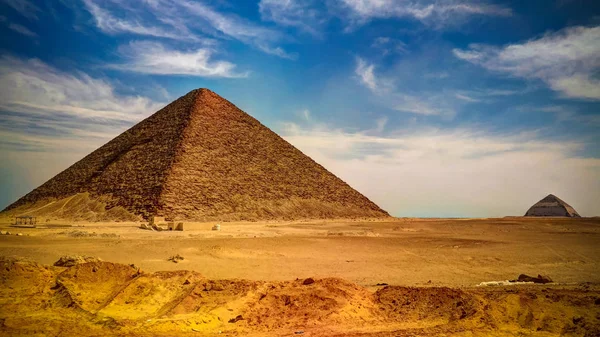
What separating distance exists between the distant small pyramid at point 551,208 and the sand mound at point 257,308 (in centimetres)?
8056

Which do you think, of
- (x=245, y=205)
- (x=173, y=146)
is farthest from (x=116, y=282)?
(x=173, y=146)

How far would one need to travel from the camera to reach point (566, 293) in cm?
661

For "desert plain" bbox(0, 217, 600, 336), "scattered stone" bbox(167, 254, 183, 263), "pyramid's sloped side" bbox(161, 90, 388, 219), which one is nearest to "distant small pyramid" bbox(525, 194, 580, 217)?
"pyramid's sloped side" bbox(161, 90, 388, 219)

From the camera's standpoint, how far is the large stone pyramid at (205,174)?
42.7 m

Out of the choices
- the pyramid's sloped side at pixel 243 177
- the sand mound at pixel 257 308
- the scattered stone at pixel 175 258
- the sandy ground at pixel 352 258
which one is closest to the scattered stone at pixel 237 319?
the sand mound at pixel 257 308

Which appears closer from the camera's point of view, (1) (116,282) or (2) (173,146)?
(1) (116,282)

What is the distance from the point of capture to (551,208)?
2985 inches

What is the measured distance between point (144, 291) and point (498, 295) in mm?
6101

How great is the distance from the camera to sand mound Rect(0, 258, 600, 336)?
5.55 metres

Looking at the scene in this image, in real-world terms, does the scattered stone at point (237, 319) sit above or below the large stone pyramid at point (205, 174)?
below

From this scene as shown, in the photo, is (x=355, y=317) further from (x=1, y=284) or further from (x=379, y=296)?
(x=1, y=284)

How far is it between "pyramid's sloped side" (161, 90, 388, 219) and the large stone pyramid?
5.3 inches

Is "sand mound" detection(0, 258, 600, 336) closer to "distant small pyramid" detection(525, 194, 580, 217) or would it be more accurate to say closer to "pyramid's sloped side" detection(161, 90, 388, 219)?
"pyramid's sloped side" detection(161, 90, 388, 219)

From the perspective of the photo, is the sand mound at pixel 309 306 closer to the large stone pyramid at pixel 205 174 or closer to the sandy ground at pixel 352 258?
the sandy ground at pixel 352 258
